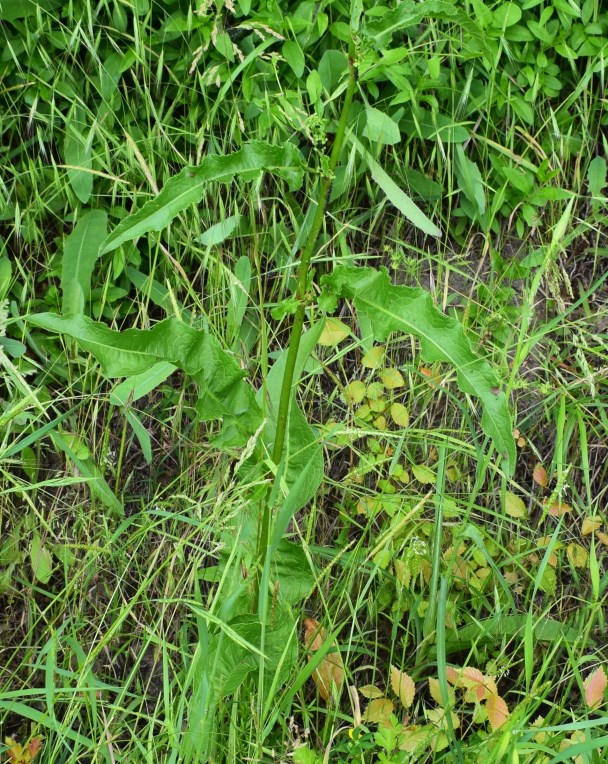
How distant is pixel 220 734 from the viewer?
75.2 inches

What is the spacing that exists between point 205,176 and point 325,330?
859 millimetres

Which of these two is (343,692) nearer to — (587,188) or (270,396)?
(270,396)

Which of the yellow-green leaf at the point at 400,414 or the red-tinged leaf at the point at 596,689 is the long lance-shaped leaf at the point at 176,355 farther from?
the red-tinged leaf at the point at 596,689

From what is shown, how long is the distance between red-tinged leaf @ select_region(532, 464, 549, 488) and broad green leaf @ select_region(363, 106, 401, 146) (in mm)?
1020

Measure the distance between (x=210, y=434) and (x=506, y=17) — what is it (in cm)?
146

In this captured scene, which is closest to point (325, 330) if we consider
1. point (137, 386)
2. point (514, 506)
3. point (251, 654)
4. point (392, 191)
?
point (392, 191)

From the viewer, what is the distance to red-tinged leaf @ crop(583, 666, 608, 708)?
202 centimetres

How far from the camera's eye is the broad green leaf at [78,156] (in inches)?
98.6

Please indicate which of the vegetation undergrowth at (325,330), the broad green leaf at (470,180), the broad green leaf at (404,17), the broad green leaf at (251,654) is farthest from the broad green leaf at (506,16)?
the broad green leaf at (251,654)

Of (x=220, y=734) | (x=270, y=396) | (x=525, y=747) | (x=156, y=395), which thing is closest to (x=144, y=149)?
(x=156, y=395)

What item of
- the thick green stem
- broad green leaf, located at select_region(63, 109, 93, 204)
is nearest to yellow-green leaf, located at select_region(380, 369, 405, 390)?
the thick green stem

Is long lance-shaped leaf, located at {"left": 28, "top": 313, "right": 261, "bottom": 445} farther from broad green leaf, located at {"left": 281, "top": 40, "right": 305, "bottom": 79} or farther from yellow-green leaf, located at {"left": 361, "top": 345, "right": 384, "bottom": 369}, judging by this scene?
broad green leaf, located at {"left": 281, "top": 40, "right": 305, "bottom": 79}

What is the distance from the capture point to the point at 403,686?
2080 mm

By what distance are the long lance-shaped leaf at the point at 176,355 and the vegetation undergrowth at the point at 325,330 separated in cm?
39
